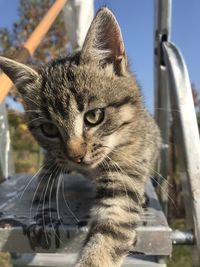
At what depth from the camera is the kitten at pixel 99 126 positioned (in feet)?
3.04

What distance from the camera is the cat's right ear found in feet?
3.47

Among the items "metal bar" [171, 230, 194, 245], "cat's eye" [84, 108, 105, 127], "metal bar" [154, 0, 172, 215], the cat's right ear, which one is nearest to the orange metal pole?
the cat's right ear

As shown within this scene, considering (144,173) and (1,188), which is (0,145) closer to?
(1,188)

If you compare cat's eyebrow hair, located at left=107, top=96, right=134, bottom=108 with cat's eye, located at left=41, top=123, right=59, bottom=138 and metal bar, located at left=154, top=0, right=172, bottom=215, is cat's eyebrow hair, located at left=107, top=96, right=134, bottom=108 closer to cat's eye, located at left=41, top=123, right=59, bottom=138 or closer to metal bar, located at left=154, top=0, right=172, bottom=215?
cat's eye, located at left=41, top=123, right=59, bottom=138

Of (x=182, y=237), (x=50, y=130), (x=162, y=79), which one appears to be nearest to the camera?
(x=182, y=237)

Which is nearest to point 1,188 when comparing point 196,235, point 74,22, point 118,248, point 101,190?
point 101,190

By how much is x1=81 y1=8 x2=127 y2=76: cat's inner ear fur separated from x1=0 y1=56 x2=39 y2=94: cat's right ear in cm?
15

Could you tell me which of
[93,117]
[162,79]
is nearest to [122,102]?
[93,117]

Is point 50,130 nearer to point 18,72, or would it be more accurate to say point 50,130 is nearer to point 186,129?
point 18,72

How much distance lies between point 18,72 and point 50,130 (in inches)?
7.4

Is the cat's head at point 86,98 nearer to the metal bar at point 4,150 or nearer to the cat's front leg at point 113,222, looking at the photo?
the cat's front leg at point 113,222

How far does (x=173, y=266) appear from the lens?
2.10m

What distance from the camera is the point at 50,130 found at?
3.36 feet

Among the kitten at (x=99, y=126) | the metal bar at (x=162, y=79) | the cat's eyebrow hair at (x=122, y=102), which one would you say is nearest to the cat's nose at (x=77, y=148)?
the kitten at (x=99, y=126)
